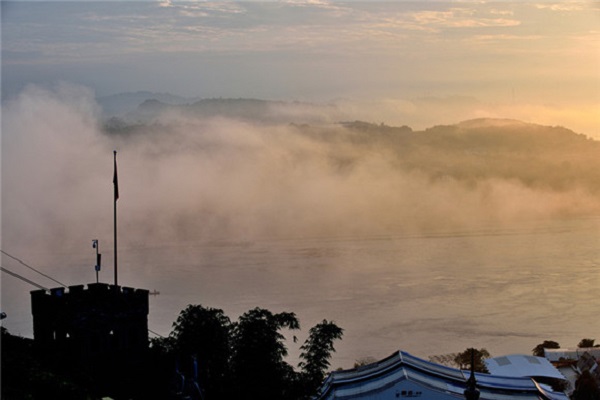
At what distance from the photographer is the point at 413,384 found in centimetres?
3312

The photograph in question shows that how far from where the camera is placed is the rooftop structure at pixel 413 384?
33031 mm

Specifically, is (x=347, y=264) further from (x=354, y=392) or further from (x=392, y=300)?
(x=354, y=392)

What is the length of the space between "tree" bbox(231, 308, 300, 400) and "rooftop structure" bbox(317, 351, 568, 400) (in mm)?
4782

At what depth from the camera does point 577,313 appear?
261ft

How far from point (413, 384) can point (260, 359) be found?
8156 millimetres

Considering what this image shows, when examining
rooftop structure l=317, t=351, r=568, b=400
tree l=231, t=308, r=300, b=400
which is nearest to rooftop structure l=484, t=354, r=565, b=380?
rooftop structure l=317, t=351, r=568, b=400

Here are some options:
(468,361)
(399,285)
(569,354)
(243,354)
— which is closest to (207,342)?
(243,354)

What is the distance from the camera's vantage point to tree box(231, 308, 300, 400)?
2667 cm

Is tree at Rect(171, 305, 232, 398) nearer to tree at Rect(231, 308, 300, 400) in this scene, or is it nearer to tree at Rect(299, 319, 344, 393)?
tree at Rect(231, 308, 300, 400)

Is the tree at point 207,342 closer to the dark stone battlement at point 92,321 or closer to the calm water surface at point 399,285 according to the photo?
the dark stone battlement at point 92,321

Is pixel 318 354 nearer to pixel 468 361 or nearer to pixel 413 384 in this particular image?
pixel 413 384

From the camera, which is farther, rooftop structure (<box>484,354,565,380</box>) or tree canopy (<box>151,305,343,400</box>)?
rooftop structure (<box>484,354,565,380</box>)

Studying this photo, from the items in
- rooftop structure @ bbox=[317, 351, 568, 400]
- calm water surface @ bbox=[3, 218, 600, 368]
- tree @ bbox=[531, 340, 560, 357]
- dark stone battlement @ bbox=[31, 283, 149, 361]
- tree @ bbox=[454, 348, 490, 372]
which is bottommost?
rooftop structure @ bbox=[317, 351, 568, 400]

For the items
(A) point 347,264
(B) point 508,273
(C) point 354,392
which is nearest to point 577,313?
(B) point 508,273
